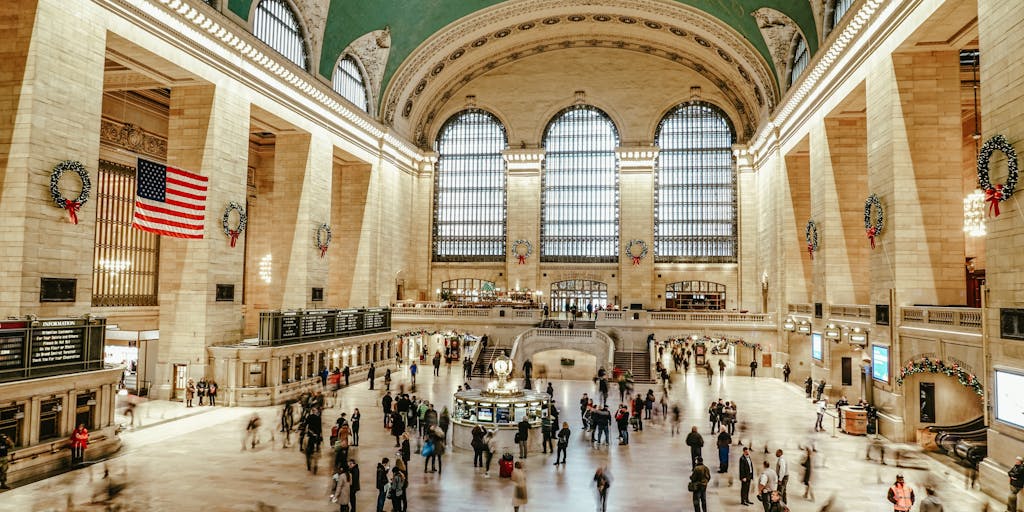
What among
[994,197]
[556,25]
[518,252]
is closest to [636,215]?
[518,252]

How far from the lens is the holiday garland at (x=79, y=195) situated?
583 inches

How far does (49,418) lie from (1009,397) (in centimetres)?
1898

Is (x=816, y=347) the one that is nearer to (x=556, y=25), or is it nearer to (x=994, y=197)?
(x=994, y=197)

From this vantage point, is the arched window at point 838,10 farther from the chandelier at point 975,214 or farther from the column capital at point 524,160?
the column capital at point 524,160

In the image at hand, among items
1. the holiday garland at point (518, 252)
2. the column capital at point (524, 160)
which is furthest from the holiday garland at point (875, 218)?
the column capital at point (524, 160)

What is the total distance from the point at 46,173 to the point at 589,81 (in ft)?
105

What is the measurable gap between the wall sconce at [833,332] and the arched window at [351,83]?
76.6 ft

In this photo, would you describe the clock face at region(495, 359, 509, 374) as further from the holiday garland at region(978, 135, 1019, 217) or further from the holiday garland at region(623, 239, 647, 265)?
the holiday garland at region(623, 239, 647, 265)

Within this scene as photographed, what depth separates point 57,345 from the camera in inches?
530

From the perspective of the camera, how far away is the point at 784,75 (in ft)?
99.5

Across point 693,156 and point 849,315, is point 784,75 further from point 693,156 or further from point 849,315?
point 849,315

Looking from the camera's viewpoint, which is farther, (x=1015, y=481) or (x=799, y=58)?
(x=799, y=58)

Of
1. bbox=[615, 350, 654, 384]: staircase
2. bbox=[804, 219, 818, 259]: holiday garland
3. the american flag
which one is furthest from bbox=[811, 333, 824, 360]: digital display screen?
the american flag

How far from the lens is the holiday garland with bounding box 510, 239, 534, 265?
41.2 m
